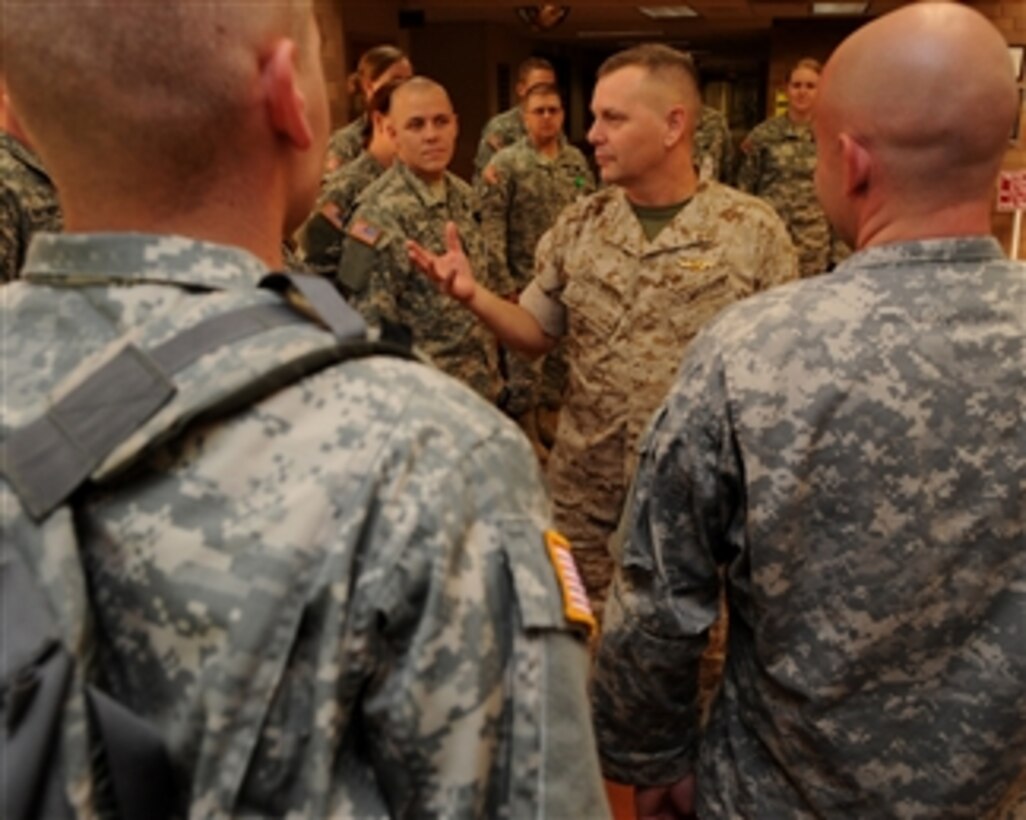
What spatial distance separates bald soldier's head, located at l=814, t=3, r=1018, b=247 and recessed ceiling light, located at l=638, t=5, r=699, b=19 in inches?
383

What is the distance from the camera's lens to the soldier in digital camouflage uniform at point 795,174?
19.4 ft

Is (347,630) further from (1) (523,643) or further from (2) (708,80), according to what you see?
(2) (708,80)

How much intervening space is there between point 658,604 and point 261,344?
2.70 feet

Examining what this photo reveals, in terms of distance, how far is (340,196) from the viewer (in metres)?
3.94

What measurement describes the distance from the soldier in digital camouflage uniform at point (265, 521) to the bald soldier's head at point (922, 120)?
2.39 ft

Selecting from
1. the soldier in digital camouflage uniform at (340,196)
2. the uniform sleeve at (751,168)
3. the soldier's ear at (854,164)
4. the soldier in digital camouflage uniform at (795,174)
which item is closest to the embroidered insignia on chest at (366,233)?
the soldier in digital camouflage uniform at (340,196)

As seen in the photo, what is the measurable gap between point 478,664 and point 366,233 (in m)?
2.79

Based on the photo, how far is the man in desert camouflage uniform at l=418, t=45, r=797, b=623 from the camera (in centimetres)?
238

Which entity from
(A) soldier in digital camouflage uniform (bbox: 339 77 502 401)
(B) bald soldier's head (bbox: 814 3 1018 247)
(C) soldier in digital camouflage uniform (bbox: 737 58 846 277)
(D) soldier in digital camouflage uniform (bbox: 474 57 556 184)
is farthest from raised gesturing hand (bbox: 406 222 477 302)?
(C) soldier in digital camouflage uniform (bbox: 737 58 846 277)

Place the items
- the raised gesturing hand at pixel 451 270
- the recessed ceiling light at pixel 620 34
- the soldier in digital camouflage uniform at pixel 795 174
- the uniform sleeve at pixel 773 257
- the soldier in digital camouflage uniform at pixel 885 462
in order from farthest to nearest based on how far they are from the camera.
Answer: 1. the recessed ceiling light at pixel 620 34
2. the soldier in digital camouflage uniform at pixel 795 174
3. the uniform sleeve at pixel 773 257
4. the raised gesturing hand at pixel 451 270
5. the soldier in digital camouflage uniform at pixel 885 462

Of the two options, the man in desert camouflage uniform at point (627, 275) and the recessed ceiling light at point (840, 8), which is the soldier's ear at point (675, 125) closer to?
the man in desert camouflage uniform at point (627, 275)

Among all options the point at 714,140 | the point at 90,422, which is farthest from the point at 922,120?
the point at 714,140

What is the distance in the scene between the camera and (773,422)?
118 cm

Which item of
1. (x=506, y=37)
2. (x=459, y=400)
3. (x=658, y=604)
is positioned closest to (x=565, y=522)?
(x=658, y=604)
